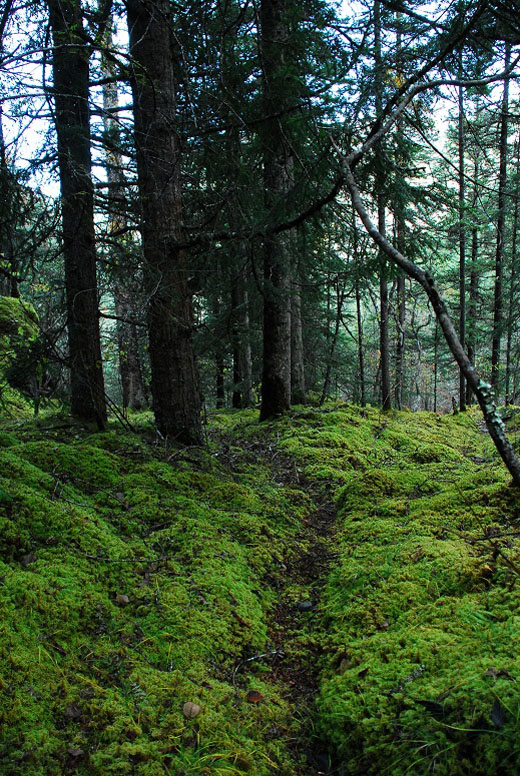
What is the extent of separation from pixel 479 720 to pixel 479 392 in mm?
1827

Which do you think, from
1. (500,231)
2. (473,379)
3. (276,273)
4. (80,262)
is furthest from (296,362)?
(500,231)

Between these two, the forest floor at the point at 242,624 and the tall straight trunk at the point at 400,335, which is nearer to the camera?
the forest floor at the point at 242,624

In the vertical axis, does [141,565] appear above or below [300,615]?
above

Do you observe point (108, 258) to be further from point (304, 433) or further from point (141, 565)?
point (141, 565)

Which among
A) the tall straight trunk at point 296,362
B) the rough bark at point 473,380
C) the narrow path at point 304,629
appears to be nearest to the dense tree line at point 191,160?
the rough bark at point 473,380

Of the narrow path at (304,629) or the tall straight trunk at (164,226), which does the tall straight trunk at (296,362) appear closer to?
the narrow path at (304,629)

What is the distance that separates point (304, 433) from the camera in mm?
8070

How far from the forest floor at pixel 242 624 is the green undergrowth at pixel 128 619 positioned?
0.03ft

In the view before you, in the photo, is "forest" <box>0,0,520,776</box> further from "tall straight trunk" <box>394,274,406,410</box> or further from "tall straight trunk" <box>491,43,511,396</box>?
"tall straight trunk" <box>394,274,406,410</box>

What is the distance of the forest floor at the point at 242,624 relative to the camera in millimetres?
1849


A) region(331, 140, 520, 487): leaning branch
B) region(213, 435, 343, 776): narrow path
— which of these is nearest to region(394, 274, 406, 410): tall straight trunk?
region(213, 435, 343, 776): narrow path

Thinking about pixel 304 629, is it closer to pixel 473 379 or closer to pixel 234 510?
pixel 234 510

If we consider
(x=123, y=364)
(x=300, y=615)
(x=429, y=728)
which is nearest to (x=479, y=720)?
(x=429, y=728)

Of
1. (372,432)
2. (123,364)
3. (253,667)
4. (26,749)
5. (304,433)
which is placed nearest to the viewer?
(26,749)
